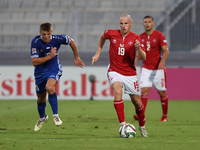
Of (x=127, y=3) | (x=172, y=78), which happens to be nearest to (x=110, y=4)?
(x=127, y=3)

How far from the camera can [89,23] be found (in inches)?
553

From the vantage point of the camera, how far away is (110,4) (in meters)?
14.4

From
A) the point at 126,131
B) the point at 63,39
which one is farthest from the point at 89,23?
the point at 126,131

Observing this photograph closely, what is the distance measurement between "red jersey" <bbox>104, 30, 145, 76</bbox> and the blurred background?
8.21 metres

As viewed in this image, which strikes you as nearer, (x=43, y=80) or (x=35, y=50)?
(x=35, y=50)

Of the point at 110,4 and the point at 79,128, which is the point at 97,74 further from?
the point at 79,128

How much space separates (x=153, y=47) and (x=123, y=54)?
87.0 inches

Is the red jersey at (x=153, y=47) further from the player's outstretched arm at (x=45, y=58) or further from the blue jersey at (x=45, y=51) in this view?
the player's outstretched arm at (x=45, y=58)

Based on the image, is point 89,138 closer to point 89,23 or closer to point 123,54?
point 123,54

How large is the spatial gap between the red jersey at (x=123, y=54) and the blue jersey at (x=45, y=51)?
38.9 inches

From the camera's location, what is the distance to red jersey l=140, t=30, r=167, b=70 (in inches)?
287

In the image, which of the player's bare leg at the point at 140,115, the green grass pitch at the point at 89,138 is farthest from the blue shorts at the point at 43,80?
the player's bare leg at the point at 140,115

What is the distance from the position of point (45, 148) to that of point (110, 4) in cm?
1087

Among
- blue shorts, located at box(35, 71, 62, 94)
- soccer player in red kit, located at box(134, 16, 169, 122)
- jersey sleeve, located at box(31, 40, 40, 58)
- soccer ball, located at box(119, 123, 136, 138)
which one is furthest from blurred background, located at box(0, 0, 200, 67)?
soccer ball, located at box(119, 123, 136, 138)
